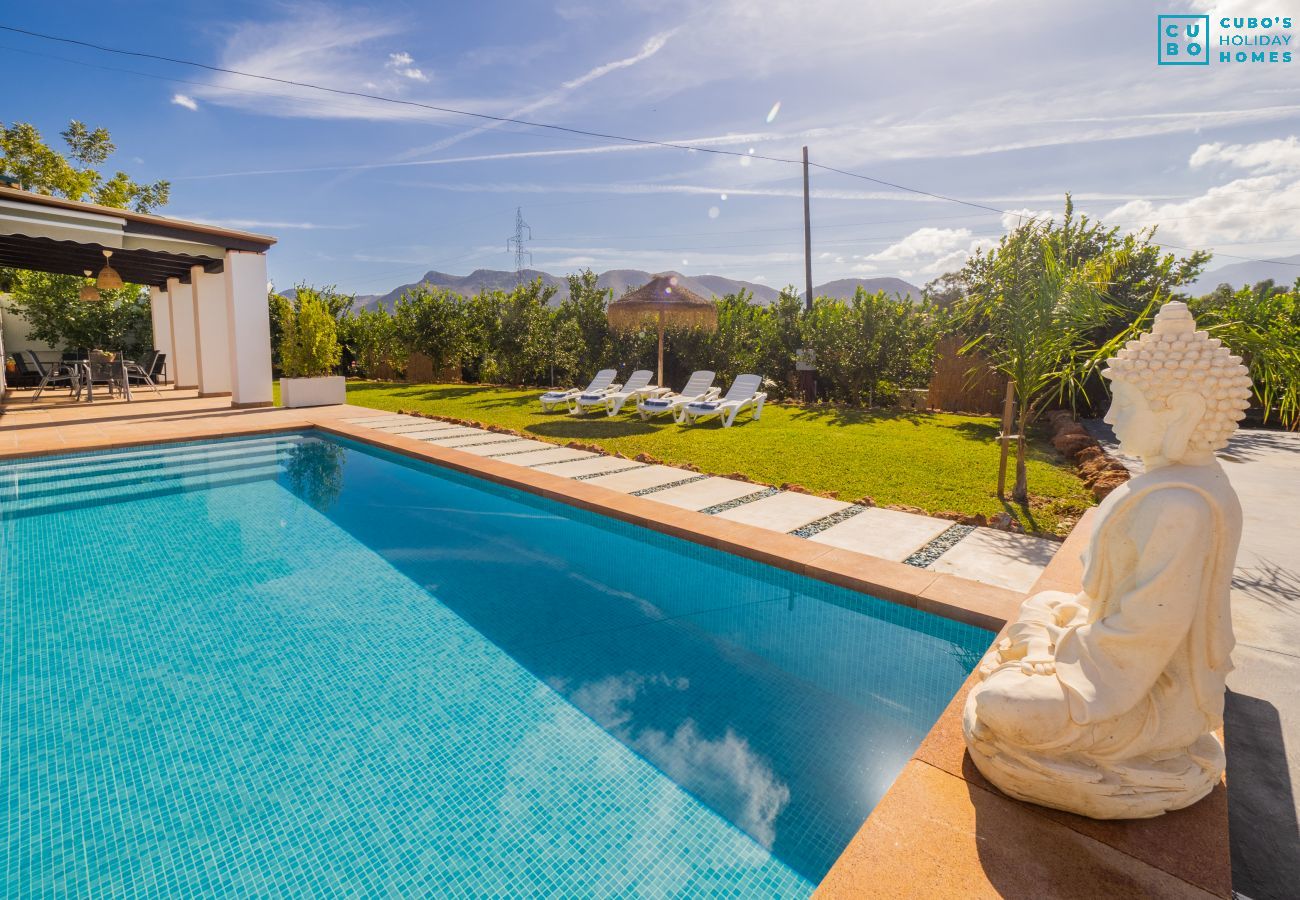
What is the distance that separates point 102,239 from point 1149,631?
14.5 metres

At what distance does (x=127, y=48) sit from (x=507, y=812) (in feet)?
55.0

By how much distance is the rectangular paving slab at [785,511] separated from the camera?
5.34 metres

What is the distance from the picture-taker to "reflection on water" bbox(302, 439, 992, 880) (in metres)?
2.59

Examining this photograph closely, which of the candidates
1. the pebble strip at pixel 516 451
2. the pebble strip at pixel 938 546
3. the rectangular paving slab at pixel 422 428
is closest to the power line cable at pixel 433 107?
the pebble strip at pixel 938 546

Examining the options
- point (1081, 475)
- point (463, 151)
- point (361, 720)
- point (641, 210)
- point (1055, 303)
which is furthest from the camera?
point (641, 210)

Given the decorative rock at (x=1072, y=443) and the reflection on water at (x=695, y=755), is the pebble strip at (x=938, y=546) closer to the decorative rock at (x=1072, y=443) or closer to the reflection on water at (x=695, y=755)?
the reflection on water at (x=695, y=755)

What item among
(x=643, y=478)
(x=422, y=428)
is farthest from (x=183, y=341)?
(x=643, y=478)

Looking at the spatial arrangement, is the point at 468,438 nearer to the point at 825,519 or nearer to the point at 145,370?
the point at 825,519

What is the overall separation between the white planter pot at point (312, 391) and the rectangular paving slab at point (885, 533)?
12.4 m

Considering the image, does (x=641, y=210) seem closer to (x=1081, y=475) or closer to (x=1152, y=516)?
(x=1081, y=475)

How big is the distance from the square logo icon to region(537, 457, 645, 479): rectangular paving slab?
8716 mm

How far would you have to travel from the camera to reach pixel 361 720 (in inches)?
117

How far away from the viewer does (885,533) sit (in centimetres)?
503

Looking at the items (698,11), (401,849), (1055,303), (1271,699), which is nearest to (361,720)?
(401,849)
